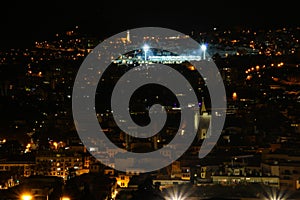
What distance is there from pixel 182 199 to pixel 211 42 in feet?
93.8

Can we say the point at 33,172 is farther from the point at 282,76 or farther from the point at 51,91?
the point at 282,76

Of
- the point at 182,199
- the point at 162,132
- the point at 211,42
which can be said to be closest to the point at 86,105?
the point at 162,132

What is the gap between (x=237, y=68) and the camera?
74.2ft

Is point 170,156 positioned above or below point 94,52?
below

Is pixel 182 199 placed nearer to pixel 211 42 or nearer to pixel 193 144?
pixel 193 144

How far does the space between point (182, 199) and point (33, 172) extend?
4.39 m

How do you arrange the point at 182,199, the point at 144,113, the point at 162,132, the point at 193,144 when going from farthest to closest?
the point at 144,113 < the point at 162,132 < the point at 193,144 < the point at 182,199

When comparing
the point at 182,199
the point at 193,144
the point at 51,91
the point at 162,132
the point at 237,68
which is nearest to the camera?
the point at 182,199

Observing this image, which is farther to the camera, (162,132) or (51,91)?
(51,91)

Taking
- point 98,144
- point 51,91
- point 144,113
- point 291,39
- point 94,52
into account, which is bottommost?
point 98,144

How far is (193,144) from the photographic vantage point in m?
10.2

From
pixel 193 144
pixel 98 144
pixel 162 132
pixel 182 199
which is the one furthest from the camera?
pixel 162 132

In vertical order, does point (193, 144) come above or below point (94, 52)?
below

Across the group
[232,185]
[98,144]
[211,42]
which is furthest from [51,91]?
[211,42]
